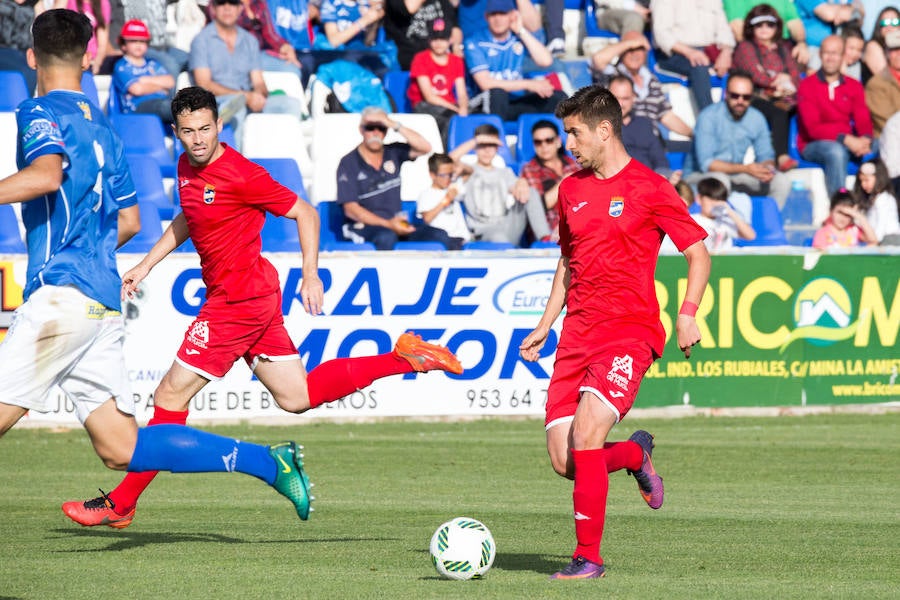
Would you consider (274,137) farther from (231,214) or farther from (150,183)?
(231,214)

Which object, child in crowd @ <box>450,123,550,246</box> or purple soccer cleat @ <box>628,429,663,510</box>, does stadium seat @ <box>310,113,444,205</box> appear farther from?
purple soccer cleat @ <box>628,429,663,510</box>

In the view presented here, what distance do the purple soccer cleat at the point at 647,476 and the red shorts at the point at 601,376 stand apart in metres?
0.67

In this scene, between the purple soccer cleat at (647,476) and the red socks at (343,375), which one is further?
the red socks at (343,375)

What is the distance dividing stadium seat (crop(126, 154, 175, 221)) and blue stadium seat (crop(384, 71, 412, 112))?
12.2ft

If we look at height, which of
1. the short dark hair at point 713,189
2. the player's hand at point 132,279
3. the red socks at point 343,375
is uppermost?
the player's hand at point 132,279

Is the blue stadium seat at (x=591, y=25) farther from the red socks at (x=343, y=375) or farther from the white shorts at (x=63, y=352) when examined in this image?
the white shorts at (x=63, y=352)

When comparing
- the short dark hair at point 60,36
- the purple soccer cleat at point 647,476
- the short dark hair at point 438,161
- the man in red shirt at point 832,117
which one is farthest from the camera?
the man in red shirt at point 832,117

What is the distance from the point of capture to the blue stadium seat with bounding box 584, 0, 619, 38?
20.5 m

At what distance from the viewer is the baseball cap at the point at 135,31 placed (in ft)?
54.1

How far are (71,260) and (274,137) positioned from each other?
10458 mm

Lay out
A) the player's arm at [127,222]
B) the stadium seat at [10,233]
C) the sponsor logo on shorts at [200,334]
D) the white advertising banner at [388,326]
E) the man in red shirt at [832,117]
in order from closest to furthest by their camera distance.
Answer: the player's arm at [127,222] → the sponsor logo on shorts at [200,334] → the white advertising banner at [388,326] → the stadium seat at [10,233] → the man in red shirt at [832,117]

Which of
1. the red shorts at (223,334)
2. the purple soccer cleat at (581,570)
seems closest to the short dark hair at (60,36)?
the red shorts at (223,334)

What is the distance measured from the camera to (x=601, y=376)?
6762 millimetres

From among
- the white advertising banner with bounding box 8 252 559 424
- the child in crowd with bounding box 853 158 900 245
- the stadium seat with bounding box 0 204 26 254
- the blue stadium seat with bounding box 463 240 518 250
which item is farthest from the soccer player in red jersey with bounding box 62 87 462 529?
the child in crowd with bounding box 853 158 900 245
